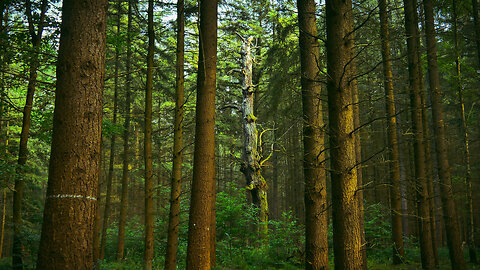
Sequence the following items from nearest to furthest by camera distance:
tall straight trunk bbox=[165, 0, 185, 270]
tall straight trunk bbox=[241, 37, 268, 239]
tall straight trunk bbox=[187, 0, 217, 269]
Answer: tall straight trunk bbox=[187, 0, 217, 269]
tall straight trunk bbox=[165, 0, 185, 270]
tall straight trunk bbox=[241, 37, 268, 239]

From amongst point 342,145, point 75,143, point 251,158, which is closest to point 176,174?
point 342,145

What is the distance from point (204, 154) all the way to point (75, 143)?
347cm

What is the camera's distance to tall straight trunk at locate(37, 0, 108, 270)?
2.80 m

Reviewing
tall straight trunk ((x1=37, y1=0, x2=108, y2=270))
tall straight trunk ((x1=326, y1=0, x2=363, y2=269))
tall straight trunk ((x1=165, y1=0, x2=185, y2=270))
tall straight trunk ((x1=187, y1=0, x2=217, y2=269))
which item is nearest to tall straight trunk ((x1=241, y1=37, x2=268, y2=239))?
tall straight trunk ((x1=165, y1=0, x2=185, y2=270))

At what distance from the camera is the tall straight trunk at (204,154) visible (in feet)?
19.6

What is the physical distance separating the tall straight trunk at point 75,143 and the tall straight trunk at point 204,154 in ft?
10.4

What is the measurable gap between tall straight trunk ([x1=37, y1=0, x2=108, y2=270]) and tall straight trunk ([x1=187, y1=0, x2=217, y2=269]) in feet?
10.4

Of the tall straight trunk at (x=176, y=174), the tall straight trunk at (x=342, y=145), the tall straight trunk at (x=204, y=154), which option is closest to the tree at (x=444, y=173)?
the tall straight trunk at (x=342, y=145)

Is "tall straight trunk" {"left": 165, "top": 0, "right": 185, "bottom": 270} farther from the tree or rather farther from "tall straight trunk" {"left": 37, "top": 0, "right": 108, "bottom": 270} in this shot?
the tree

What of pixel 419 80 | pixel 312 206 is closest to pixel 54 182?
pixel 312 206

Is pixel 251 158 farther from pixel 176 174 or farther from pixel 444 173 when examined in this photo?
pixel 444 173

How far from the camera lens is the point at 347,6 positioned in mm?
4898

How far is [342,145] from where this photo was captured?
15.0ft

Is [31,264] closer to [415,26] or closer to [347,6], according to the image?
[347,6]
